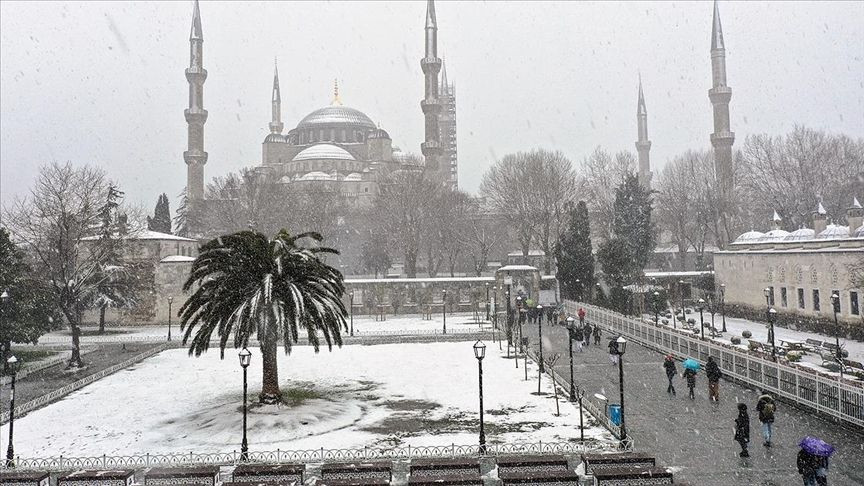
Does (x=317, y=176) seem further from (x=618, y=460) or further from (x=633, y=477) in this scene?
(x=633, y=477)

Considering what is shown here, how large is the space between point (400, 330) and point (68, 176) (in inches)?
597

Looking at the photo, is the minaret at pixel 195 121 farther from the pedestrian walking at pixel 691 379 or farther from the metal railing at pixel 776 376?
the pedestrian walking at pixel 691 379

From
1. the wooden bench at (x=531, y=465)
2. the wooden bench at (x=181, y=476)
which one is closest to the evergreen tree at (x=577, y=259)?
the wooden bench at (x=531, y=465)

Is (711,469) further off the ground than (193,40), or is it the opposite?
(193,40)

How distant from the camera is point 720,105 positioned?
57.5 meters

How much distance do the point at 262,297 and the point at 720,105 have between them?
5411cm

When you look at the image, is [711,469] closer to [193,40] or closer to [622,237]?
[622,237]

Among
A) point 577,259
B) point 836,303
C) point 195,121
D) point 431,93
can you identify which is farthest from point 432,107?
point 836,303

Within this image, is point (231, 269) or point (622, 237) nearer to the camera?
point (231, 269)

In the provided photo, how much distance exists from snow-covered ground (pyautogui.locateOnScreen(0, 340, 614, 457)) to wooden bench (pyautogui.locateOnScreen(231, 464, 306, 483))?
2.34 m

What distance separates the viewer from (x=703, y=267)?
154ft

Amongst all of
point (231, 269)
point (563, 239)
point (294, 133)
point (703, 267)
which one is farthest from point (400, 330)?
point (294, 133)

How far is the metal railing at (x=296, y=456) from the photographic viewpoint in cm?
1123

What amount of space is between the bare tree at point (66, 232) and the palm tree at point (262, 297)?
10.1 m
